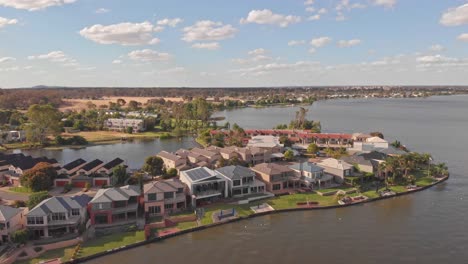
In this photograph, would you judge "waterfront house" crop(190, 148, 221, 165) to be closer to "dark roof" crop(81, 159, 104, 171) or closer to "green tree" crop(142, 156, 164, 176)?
"green tree" crop(142, 156, 164, 176)

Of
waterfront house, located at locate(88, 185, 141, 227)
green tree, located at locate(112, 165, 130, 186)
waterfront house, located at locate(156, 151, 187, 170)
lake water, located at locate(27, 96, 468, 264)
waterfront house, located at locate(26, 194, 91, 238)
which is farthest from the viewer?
waterfront house, located at locate(156, 151, 187, 170)

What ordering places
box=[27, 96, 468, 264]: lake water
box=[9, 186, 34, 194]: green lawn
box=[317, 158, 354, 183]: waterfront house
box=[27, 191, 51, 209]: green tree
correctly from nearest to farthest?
1. box=[27, 96, 468, 264]: lake water
2. box=[27, 191, 51, 209]: green tree
3. box=[9, 186, 34, 194]: green lawn
4. box=[317, 158, 354, 183]: waterfront house

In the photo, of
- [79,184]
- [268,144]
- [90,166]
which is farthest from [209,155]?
[79,184]

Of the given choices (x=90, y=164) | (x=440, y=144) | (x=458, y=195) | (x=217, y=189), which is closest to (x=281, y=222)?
(x=217, y=189)

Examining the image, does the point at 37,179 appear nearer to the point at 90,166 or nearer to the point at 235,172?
the point at 90,166

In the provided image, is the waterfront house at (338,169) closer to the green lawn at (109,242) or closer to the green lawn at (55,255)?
the green lawn at (109,242)

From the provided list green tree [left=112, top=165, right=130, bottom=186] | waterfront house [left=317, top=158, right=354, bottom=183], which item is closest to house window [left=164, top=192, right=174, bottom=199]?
green tree [left=112, top=165, right=130, bottom=186]

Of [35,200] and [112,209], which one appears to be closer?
[112,209]
